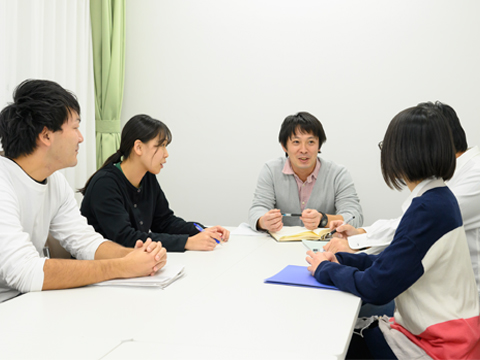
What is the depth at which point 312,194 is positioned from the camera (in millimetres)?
2764

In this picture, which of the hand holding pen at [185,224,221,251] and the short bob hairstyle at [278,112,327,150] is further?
the short bob hairstyle at [278,112,327,150]

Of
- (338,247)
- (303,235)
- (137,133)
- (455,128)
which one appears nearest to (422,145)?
(455,128)

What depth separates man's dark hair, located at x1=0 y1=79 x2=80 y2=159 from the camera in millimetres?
1553

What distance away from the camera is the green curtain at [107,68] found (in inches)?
143

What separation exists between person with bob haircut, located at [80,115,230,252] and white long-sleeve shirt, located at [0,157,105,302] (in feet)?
0.70

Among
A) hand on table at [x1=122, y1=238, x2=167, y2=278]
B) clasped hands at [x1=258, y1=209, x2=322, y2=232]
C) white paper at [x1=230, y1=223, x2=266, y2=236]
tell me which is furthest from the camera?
white paper at [x1=230, y1=223, x2=266, y2=236]

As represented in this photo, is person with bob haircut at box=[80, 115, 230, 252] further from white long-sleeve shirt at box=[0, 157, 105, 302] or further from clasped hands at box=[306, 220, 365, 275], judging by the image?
clasped hands at box=[306, 220, 365, 275]

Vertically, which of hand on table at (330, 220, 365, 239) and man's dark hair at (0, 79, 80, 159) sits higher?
man's dark hair at (0, 79, 80, 159)

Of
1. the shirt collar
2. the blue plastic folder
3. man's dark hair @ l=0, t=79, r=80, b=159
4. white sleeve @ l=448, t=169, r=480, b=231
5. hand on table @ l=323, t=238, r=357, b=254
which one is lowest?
hand on table @ l=323, t=238, r=357, b=254

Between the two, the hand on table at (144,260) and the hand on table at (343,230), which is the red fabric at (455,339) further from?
the hand on table at (343,230)

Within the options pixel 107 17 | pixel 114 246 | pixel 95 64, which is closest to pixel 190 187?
pixel 95 64

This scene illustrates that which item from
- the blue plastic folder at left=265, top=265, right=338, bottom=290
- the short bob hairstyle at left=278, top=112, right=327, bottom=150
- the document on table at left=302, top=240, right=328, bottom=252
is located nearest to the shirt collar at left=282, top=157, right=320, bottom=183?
the short bob hairstyle at left=278, top=112, right=327, bottom=150

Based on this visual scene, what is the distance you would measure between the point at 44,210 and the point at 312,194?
1.59 meters

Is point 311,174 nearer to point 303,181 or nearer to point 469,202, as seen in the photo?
point 303,181
